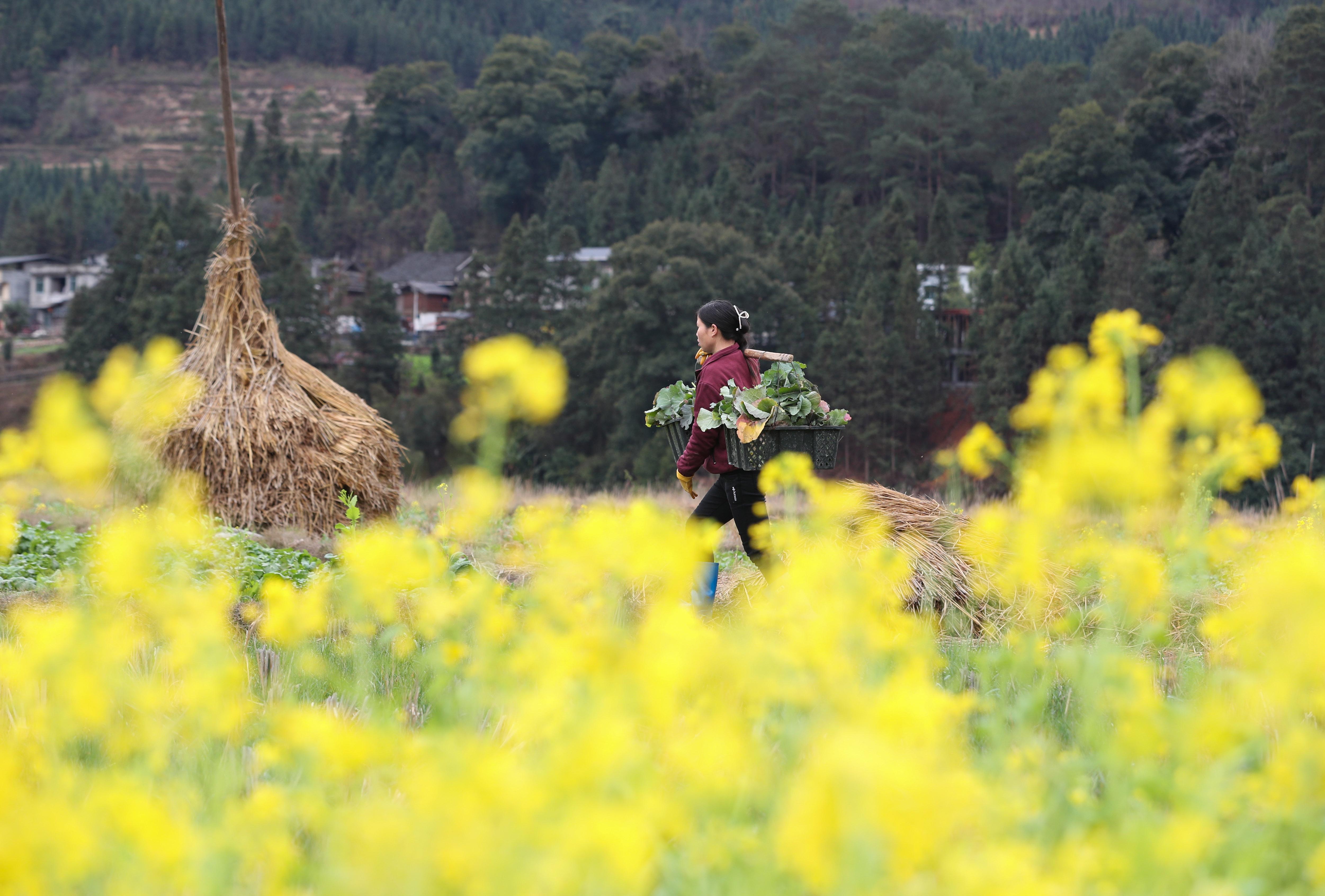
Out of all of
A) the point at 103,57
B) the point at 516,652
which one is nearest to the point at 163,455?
the point at 516,652

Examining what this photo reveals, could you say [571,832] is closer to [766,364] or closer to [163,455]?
[163,455]

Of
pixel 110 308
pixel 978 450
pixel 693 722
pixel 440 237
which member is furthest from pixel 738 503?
pixel 440 237

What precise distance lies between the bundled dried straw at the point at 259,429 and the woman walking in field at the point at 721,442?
3.18 m

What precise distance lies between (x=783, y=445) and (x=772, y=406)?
17 centimetres

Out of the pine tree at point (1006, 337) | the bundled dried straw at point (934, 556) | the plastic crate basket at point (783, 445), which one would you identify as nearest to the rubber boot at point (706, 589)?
the plastic crate basket at point (783, 445)

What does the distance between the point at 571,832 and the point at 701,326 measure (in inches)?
153

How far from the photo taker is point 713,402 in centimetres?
515

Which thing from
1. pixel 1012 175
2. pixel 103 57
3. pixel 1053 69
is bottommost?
pixel 1012 175

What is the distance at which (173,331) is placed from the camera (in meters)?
40.3

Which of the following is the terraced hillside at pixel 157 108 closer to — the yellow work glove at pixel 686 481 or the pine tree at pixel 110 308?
the pine tree at pixel 110 308

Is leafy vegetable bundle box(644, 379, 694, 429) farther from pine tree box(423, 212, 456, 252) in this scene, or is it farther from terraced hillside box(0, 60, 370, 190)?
terraced hillside box(0, 60, 370, 190)

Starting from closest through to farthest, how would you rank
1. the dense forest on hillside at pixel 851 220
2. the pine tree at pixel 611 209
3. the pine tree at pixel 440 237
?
the dense forest on hillside at pixel 851 220 < the pine tree at pixel 611 209 < the pine tree at pixel 440 237

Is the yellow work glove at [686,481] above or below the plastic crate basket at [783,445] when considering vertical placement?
below

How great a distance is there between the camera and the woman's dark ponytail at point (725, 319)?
5.25m
